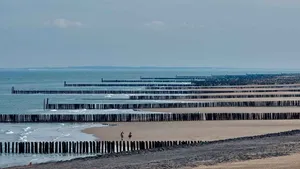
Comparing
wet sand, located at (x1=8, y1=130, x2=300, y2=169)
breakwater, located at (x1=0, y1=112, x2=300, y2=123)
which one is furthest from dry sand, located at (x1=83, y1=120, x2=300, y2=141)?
wet sand, located at (x1=8, y1=130, x2=300, y2=169)

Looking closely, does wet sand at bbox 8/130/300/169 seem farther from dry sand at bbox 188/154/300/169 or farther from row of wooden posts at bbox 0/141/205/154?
row of wooden posts at bbox 0/141/205/154

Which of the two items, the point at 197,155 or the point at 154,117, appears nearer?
the point at 197,155

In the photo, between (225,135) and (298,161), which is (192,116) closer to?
(225,135)

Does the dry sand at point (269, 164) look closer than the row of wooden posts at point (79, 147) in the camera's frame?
Yes

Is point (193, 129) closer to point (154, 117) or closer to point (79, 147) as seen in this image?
point (154, 117)

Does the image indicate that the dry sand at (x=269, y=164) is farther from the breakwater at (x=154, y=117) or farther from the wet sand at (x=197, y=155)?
the breakwater at (x=154, y=117)

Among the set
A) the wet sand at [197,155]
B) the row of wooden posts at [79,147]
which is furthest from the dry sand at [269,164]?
the row of wooden posts at [79,147]

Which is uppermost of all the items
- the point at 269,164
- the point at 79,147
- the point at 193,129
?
the point at 269,164

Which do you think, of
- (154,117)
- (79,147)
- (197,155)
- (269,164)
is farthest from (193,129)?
(269,164)
